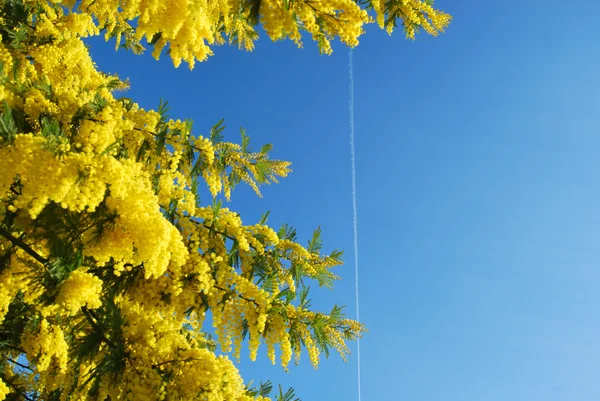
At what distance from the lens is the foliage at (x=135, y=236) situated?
3283mm

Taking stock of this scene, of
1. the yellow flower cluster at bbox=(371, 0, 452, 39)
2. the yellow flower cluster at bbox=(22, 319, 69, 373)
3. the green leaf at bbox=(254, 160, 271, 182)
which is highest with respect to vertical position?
the yellow flower cluster at bbox=(371, 0, 452, 39)

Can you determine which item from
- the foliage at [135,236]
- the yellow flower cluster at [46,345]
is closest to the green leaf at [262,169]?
the foliage at [135,236]

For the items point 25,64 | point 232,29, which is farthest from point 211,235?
point 232,29

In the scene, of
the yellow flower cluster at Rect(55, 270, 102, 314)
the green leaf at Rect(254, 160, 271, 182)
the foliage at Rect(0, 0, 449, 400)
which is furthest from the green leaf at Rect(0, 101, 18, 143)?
the green leaf at Rect(254, 160, 271, 182)

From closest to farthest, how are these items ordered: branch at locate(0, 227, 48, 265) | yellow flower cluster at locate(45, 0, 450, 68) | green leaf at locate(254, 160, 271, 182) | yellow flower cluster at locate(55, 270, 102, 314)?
1. yellow flower cluster at locate(45, 0, 450, 68)
2. yellow flower cluster at locate(55, 270, 102, 314)
3. branch at locate(0, 227, 48, 265)
4. green leaf at locate(254, 160, 271, 182)

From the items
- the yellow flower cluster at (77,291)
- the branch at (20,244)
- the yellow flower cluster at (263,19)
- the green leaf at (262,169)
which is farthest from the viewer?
the green leaf at (262,169)

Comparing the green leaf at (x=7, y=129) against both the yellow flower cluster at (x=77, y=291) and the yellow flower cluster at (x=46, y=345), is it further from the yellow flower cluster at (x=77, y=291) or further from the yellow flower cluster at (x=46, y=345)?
the yellow flower cluster at (x=46, y=345)

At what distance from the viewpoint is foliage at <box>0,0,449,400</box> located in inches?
129

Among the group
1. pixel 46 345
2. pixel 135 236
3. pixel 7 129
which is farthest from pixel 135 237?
pixel 46 345

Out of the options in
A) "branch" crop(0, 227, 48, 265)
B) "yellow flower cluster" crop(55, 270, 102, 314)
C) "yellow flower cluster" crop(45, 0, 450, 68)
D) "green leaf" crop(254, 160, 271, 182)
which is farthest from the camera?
"green leaf" crop(254, 160, 271, 182)

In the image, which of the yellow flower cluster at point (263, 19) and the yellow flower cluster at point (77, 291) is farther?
the yellow flower cluster at point (77, 291)

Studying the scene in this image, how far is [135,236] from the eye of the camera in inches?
139

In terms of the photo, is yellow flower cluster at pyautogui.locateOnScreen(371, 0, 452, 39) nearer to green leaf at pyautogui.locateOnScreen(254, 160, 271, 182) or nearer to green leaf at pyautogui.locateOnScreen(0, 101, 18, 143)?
green leaf at pyautogui.locateOnScreen(254, 160, 271, 182)

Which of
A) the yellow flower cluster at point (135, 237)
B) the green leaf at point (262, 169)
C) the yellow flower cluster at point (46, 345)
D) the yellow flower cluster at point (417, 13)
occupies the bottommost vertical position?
the yellow flower cluster at point (46, 345)
